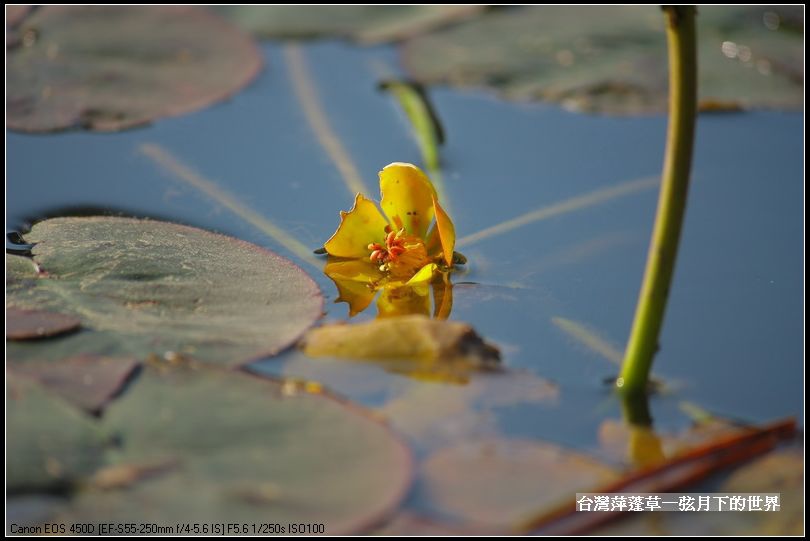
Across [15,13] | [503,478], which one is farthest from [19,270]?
[15,13]

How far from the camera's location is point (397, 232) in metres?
2.48

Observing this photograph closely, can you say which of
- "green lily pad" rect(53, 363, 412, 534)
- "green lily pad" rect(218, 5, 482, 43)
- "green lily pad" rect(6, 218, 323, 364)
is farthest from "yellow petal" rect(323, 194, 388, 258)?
"green lily pad" rect(218, 5, 482, 43)

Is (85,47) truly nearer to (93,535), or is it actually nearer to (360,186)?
(360,186)

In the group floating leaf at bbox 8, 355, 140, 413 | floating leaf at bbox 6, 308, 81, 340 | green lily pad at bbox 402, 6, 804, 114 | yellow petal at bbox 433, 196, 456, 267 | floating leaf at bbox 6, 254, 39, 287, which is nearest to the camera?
floating leaf at bbox 8, 355, 140, 413

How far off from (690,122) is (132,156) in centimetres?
199

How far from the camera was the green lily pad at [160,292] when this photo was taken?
2010 mm

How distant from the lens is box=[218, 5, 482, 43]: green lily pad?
4.07m

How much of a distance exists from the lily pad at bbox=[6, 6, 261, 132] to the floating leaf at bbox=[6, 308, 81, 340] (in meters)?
1.33

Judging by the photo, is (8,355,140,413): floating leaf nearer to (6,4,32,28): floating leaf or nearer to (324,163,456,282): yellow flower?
(324,163,456,282): yellow flower

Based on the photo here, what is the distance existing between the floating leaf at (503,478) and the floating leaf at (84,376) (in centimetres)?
63

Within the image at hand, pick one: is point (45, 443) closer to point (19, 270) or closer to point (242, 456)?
point (242, 456)

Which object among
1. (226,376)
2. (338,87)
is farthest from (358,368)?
(338,87)

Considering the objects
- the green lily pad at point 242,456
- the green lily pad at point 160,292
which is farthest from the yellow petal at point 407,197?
the green lily pad at point 242,456

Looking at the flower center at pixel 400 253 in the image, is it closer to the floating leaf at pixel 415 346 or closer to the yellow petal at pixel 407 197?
the yellow petal at pixel 407 197
